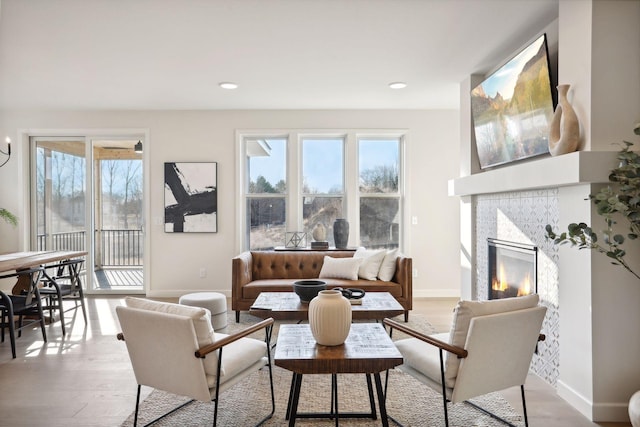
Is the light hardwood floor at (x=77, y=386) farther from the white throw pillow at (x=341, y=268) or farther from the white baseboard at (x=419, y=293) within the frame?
the white baseboard at (x=419, y=293)

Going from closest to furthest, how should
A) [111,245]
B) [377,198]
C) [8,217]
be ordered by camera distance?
[8,217] < [377,198] < [111,245]

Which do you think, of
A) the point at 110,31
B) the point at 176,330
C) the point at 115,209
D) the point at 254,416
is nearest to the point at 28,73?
the point at 110,31

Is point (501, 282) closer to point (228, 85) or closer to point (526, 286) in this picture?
point (526, 286)

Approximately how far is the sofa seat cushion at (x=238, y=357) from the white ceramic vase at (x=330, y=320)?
0.47m

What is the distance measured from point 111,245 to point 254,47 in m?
3.95

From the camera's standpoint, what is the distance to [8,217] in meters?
5.30

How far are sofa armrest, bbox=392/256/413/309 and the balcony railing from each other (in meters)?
3.71

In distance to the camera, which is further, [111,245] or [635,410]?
[111,245]

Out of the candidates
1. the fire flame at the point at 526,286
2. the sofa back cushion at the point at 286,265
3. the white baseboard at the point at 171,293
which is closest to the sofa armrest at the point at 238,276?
the sofa back cushion at the point at 286,265

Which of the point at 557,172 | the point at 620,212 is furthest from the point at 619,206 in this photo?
the point at 557,172

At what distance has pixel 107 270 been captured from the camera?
598 cm

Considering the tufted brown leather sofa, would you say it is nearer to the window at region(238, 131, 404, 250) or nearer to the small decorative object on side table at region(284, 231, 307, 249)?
the small decorative object on side table at region(284, 231, 307, 249)

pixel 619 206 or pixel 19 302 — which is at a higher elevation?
pixel 619 206

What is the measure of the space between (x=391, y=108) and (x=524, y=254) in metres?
3.01
